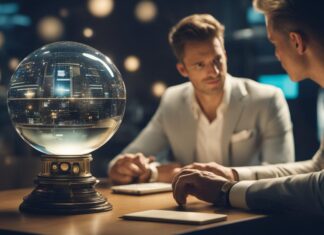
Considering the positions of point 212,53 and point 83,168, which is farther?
point 212,53

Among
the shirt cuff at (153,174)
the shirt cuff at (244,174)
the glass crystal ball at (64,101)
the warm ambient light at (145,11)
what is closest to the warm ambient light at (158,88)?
the warm ambient light at (145,11)

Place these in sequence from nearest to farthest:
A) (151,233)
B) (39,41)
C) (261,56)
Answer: (151,233) → (39,41) → (261,56)

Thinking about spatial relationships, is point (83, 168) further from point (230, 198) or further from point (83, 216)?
point (230, 198)

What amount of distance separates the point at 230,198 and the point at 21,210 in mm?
567

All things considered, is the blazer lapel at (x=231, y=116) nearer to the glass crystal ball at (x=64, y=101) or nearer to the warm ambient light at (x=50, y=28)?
the warm ambient light at (x=50, y=28)

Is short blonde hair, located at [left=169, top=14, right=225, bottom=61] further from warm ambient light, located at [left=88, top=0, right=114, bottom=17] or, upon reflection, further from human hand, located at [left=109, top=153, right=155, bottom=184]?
human hand, located at [left=109, top=153, right=155, bottom=184]

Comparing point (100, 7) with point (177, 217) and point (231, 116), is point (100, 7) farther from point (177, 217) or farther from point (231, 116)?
point (177, 217)

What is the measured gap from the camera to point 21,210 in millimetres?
1754

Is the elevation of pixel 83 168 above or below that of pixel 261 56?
below

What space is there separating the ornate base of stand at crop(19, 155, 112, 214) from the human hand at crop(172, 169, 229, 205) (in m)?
0.20

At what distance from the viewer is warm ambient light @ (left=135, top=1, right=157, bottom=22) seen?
11.9ft

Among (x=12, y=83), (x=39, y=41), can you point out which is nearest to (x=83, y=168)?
(x=12, y=83)

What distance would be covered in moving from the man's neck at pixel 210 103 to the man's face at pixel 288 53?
3.14ft

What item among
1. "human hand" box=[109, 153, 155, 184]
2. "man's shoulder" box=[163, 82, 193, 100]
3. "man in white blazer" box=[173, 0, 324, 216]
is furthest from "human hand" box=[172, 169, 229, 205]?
"man's shoulder" box=[163, 82, 193, 100]
